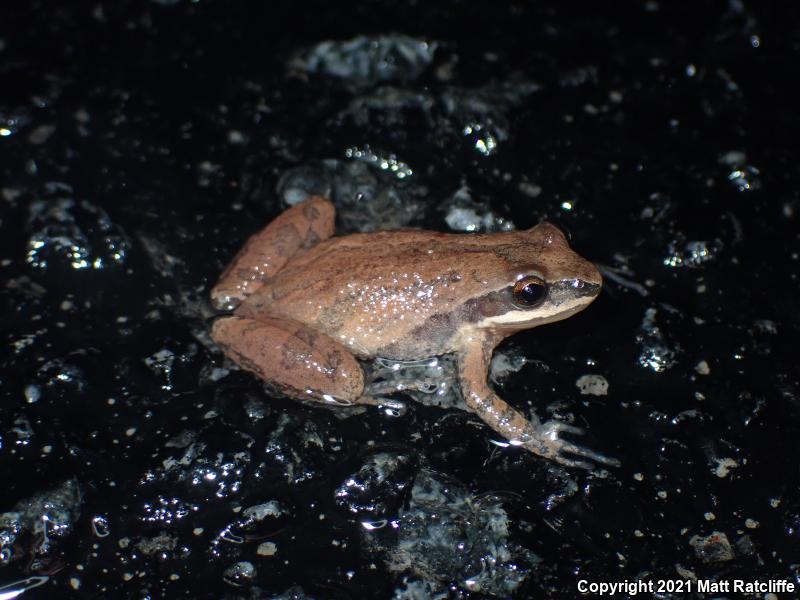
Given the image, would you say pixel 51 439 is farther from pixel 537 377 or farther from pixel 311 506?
pixel 537 377

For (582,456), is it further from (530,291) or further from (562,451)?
(530,291)

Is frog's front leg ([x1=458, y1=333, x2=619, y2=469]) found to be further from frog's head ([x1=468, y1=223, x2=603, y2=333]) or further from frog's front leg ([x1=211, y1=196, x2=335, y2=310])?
frog's front leg ([x1=211, y1=196, x2=335, y2=310])

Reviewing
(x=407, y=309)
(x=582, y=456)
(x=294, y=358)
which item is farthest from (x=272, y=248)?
(x=582, y=456)

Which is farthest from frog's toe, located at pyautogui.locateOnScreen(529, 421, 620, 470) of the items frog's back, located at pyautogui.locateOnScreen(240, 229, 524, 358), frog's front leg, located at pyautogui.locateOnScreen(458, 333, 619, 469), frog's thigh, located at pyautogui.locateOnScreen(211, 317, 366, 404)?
frog's thigh, located at pyautogui.locateOnScreen(211, 317, 366, 404)

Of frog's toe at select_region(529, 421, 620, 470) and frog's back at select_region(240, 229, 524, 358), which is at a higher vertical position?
frog's back at select_region(240, 229, 524, 358)

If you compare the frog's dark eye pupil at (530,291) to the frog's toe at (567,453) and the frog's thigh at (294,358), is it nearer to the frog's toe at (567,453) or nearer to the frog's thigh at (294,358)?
the frog's toe at (567,453)

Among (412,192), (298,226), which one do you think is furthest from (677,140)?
(298,226)
